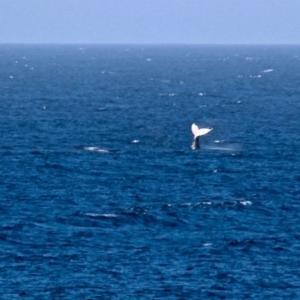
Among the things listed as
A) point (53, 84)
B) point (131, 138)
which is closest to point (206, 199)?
point (131, 138)

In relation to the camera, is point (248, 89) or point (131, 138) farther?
point (248, 89)

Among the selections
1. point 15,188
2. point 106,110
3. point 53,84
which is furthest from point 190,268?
point 53,84

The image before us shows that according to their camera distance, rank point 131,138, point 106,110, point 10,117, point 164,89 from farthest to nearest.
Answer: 1. point 164,89
2. point 106,110
3. point 10,117
4. point 131,138

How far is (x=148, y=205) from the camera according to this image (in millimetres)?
75500

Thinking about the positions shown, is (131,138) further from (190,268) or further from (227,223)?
(190,268)

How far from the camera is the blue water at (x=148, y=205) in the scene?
56.7 m

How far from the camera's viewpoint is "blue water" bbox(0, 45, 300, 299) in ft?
186

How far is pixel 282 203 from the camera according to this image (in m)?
76.0

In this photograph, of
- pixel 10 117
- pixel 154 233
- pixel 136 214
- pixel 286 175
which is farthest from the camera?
pixel 10 117

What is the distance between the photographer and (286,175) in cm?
8694

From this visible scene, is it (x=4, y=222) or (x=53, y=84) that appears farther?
(x=53, y=84)

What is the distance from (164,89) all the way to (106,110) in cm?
4769

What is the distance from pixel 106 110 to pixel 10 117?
16.1 meters

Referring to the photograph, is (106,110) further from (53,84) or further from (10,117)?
(53,84)
